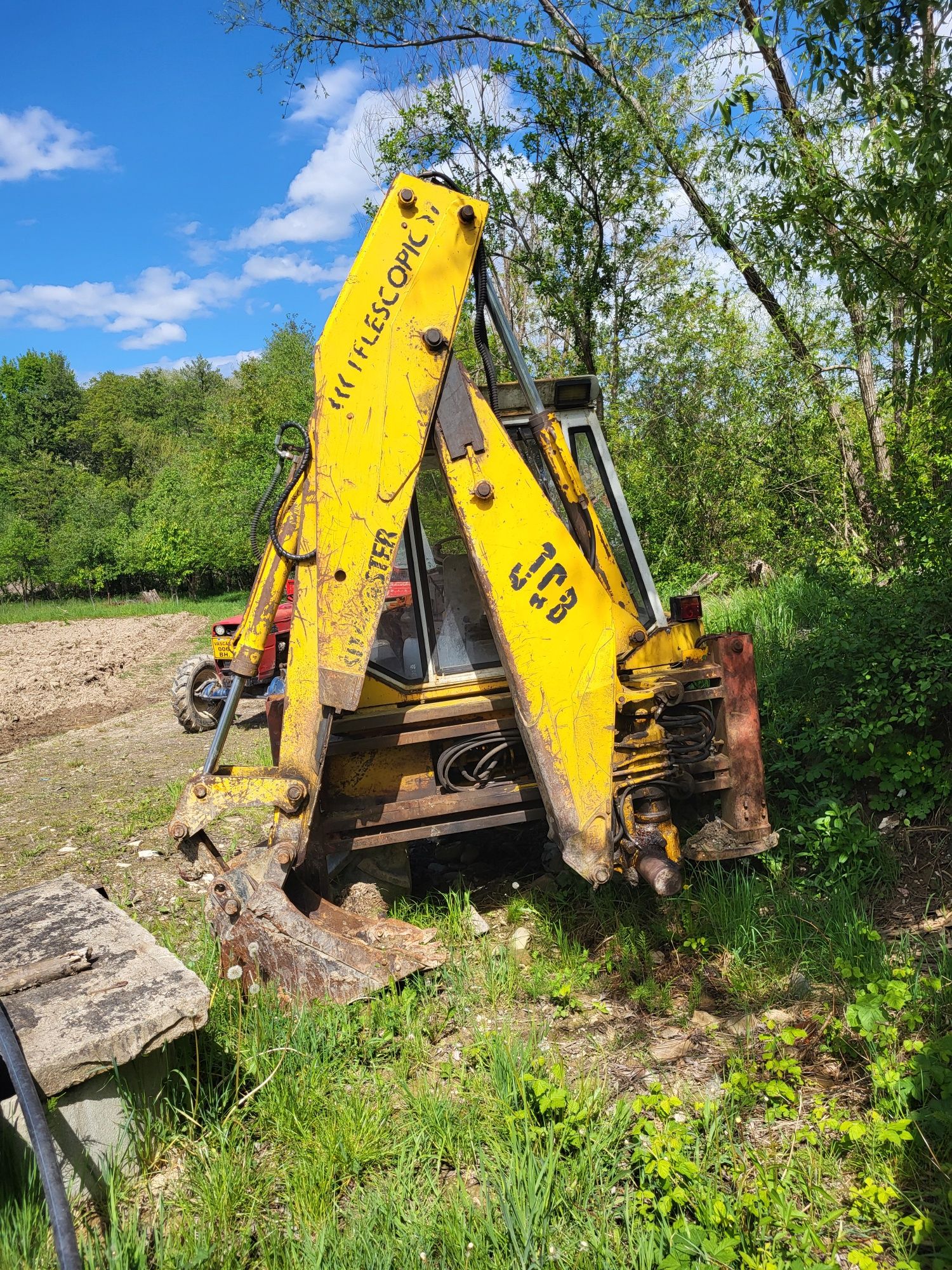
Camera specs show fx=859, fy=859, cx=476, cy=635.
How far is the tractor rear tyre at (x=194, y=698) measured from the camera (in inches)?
388

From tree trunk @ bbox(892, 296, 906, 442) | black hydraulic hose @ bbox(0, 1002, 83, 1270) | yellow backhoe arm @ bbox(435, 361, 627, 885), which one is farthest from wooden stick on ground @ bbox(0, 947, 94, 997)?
tree trunk @ bbox(892, 296, 906, 442)

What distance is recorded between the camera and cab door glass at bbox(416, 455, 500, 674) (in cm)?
435

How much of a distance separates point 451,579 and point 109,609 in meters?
29.5

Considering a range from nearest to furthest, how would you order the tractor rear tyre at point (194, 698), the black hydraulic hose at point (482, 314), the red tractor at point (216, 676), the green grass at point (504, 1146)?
the green grass at point (504, 1146), the black hydraulic hose at point (482, 314), the red tractor at point (216, 676), the tractor rear tyre at point (194, 698)

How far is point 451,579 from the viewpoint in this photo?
442 cm

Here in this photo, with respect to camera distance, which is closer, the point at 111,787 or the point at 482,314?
the point at 482,314

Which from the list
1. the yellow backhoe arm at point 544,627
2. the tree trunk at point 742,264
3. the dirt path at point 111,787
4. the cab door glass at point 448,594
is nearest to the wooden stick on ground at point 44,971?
the dirt path at point 111,787

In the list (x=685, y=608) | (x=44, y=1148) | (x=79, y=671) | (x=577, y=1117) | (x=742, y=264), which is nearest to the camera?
(x=44, y=1148)

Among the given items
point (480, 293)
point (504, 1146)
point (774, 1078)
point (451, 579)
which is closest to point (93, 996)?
point (504, 1146)

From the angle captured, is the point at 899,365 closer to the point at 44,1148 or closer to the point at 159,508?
the point at 44,1148

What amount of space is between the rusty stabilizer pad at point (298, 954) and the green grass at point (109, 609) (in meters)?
23.2

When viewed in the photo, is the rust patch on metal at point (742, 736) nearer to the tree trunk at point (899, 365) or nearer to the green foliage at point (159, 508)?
the tree trunk at point (899, 365)

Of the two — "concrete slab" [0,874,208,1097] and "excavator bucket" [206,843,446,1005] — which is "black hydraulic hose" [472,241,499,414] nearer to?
"excavator bucket" [206,843,446,1005]

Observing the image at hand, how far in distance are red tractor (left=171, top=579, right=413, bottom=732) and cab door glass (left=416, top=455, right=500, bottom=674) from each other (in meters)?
3.89
